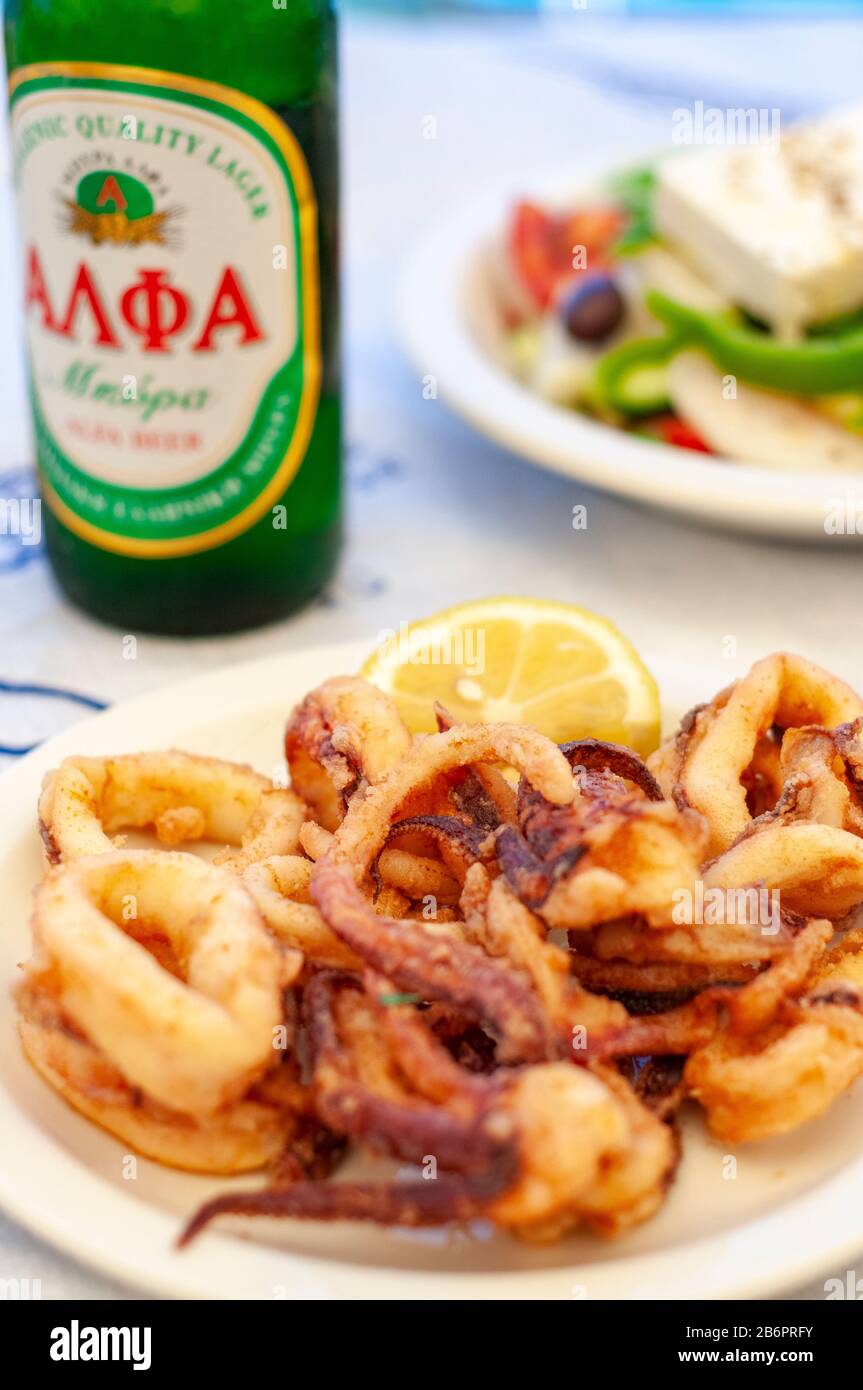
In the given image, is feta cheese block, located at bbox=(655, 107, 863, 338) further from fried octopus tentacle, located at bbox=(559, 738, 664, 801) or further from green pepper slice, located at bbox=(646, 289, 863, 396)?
fried octopus tentacle, located at bbox=(559, 738, 664, 801)

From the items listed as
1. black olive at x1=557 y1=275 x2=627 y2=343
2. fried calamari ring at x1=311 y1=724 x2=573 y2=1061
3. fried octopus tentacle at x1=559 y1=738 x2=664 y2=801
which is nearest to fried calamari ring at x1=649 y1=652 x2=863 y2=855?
fried octopus tentacle at x1=559 y1=738 x2=664 y2=801

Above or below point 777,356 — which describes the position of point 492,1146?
below

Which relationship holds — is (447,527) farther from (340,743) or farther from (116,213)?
(340,743)

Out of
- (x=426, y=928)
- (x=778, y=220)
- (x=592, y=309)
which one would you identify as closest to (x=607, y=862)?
(x=426, y=928)

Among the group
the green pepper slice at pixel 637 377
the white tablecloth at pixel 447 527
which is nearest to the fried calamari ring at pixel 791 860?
the white tablecloth at pixel 447 527

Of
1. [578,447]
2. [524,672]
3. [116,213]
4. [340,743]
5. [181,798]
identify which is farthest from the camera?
[578,447]
